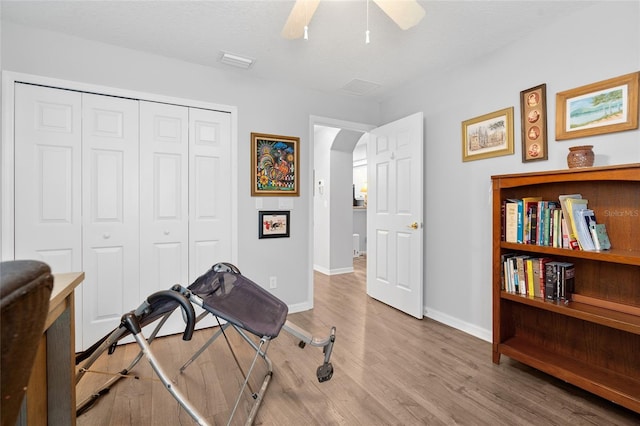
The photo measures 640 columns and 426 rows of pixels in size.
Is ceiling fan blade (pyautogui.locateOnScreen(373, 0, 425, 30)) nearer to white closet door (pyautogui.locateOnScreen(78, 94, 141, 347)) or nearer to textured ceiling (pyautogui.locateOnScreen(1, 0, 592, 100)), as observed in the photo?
textured ceiling (pyautogui.locateOnScreen(1, 0, 592, 100))

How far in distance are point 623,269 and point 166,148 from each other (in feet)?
11.4

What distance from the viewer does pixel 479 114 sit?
106 inches

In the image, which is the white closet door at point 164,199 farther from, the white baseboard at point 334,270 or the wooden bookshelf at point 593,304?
the white baseboard at point 334,270

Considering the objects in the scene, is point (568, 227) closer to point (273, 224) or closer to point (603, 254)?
point (603, 254)

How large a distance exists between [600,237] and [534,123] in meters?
0.95

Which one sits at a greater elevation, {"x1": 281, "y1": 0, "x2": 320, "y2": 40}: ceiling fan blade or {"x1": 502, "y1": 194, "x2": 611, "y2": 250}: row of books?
→ {"x1": 281, "y1": 0, "x2": 320, "y2": 40}: ceiling fan blade

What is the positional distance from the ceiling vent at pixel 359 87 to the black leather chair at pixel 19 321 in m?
3.20

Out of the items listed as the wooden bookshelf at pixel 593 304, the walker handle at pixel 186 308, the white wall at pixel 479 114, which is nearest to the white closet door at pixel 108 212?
the walker handle at pixel 186 308

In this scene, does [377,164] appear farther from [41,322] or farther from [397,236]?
[41,322]

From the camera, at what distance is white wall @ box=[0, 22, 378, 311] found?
231 cm

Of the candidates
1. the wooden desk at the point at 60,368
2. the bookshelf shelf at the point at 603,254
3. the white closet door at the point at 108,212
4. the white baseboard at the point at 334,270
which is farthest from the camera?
the white baseboard at the point at 334,270

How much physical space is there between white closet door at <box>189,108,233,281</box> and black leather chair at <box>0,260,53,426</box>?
2552 mm

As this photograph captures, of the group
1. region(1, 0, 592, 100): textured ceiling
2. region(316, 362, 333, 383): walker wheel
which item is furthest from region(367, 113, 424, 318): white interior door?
region(316, 362, 333, 383): walker wheel

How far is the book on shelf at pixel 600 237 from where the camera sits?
178 centimetres
